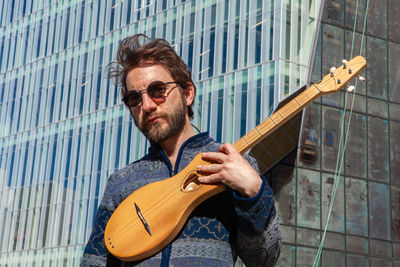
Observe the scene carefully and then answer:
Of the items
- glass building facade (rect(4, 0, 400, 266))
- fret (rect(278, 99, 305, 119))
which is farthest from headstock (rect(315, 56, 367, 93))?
glass building facade (rect(4, 0, 400, 266))

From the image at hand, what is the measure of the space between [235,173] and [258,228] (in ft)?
0.83

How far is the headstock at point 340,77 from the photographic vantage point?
3.95 m

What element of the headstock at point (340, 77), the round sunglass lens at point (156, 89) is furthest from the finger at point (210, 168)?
the headstock at point (340, 77)

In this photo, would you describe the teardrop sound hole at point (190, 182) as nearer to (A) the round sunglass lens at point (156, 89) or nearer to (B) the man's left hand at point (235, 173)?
(B) the man's left hand at point (235, 173)

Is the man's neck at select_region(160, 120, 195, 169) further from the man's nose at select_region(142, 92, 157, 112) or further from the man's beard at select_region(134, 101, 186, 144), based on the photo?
the man's nose at select_region(142, 92, 157, 112)

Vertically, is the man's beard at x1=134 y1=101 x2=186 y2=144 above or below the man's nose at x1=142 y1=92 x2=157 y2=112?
below

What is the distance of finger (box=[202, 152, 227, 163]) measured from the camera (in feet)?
9.32

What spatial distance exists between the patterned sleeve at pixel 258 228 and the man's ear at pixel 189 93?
2.21 ft

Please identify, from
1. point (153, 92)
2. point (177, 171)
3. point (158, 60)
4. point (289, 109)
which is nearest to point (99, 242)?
point (177, 171)

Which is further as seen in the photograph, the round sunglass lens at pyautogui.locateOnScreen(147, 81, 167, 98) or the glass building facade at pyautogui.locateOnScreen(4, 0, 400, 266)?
the glass building facade at pyautogui.locateOnScreen(4, 0, 400, 266)

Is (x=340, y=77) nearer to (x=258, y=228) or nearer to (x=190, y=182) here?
(x=190, y=182)

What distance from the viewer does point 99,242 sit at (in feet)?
10.6

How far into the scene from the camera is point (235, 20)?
81.1 feet

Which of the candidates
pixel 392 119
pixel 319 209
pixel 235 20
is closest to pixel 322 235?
pixel 319 209
